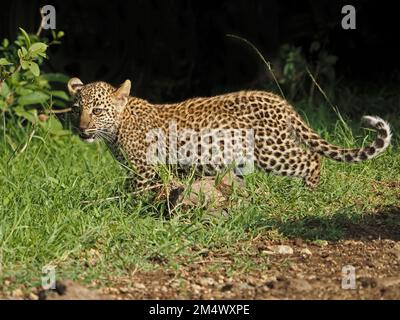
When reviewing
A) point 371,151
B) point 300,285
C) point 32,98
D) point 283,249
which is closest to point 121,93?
point 32,98

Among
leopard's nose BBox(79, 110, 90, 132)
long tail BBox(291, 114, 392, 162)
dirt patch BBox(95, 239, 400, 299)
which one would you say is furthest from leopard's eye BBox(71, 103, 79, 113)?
dirt patch BBox(95, 239, 400, 299)

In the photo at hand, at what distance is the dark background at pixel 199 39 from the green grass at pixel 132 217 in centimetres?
281

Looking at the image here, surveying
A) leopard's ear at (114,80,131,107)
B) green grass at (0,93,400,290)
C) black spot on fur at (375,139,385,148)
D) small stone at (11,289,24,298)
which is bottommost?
small stone at (11,289,24,298)

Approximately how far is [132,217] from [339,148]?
1.88 metres

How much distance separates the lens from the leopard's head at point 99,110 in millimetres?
8336

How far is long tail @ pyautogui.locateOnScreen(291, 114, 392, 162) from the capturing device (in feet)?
26.1

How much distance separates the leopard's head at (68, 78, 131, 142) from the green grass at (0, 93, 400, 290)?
357 millimetres

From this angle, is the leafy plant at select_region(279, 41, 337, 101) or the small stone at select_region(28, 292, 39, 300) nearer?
the small stone at select_region(28, 292, 39, 300)

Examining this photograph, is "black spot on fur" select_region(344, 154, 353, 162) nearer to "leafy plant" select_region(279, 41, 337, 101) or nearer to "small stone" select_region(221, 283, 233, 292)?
"small stone" select_region(221, 283, 233, 292)

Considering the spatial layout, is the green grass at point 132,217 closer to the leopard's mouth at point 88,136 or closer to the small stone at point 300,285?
the leopard's mouth at point 88,136

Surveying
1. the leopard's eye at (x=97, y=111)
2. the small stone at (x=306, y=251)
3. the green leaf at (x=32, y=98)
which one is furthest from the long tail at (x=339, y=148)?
the green leaf at (x=32, y=98)

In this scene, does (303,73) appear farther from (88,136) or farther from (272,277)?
(272,277)

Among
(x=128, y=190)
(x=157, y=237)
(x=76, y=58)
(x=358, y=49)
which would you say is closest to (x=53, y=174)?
(x=128, y=190)

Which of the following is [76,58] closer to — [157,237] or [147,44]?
[147,44]
